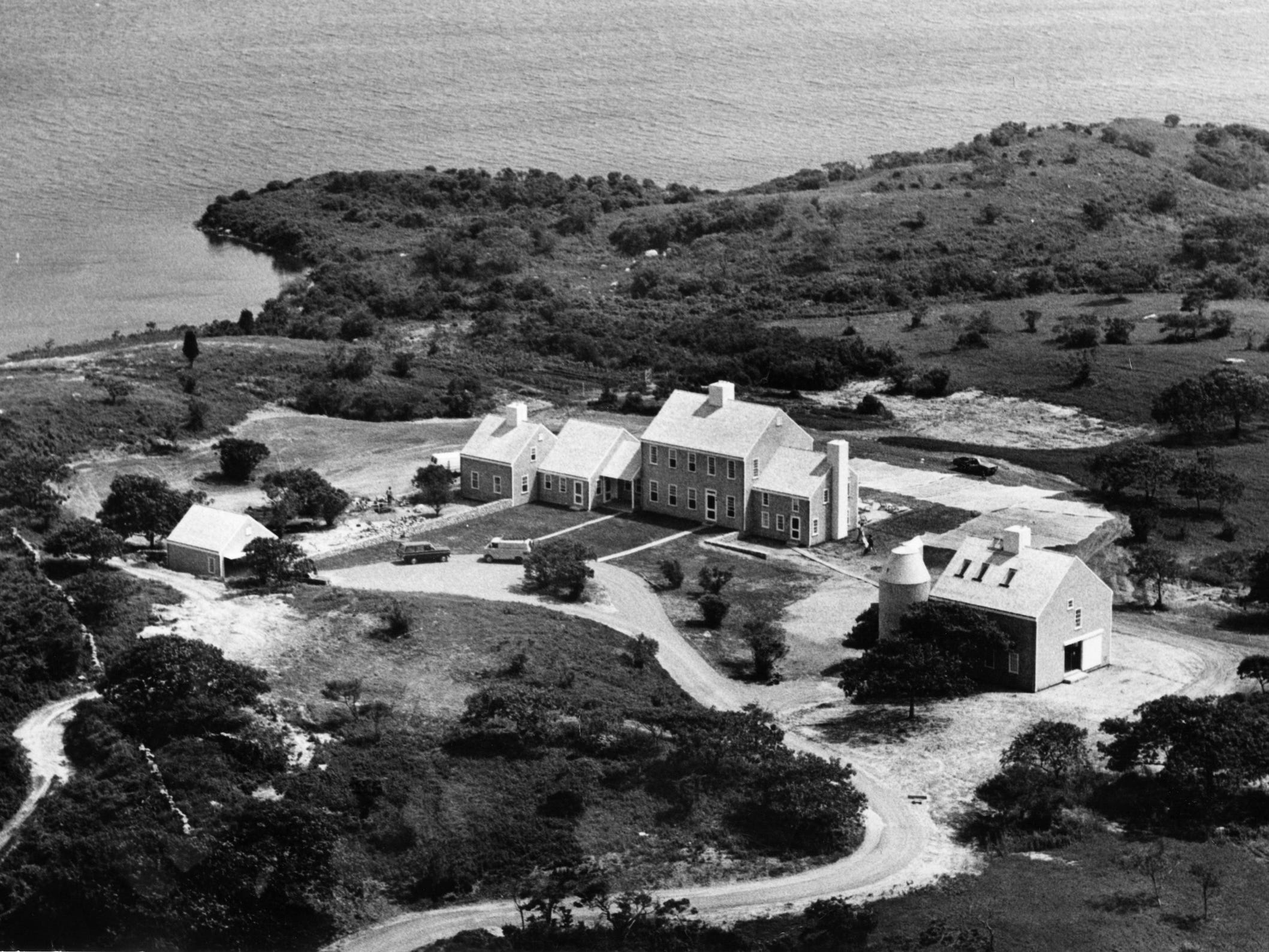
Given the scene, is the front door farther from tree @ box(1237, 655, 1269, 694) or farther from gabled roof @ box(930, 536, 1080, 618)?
tree @ box(1237, 655, 1269, 694)

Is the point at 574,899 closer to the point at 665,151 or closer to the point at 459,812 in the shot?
the point at 459,812

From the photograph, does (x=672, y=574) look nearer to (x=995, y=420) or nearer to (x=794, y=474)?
(x=794, y=474)

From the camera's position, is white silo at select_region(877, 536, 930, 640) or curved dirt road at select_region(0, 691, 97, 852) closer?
curved dirt road at select_region(0, 691, 97, 852)

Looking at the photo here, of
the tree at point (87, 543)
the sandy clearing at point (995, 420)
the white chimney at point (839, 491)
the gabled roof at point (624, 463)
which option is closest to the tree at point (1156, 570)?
the white chimney at point (839, 491)

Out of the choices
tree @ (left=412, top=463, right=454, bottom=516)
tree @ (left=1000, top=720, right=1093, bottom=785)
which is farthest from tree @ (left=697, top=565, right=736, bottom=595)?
tree @ (left=1000, top=720, right=1093, bottom=785)

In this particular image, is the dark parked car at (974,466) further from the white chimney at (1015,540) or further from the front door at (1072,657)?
the front door at (1072,657)

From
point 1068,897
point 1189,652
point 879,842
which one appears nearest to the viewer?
point 1068,897

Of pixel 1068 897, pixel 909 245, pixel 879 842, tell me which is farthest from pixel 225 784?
pixel 909 245
